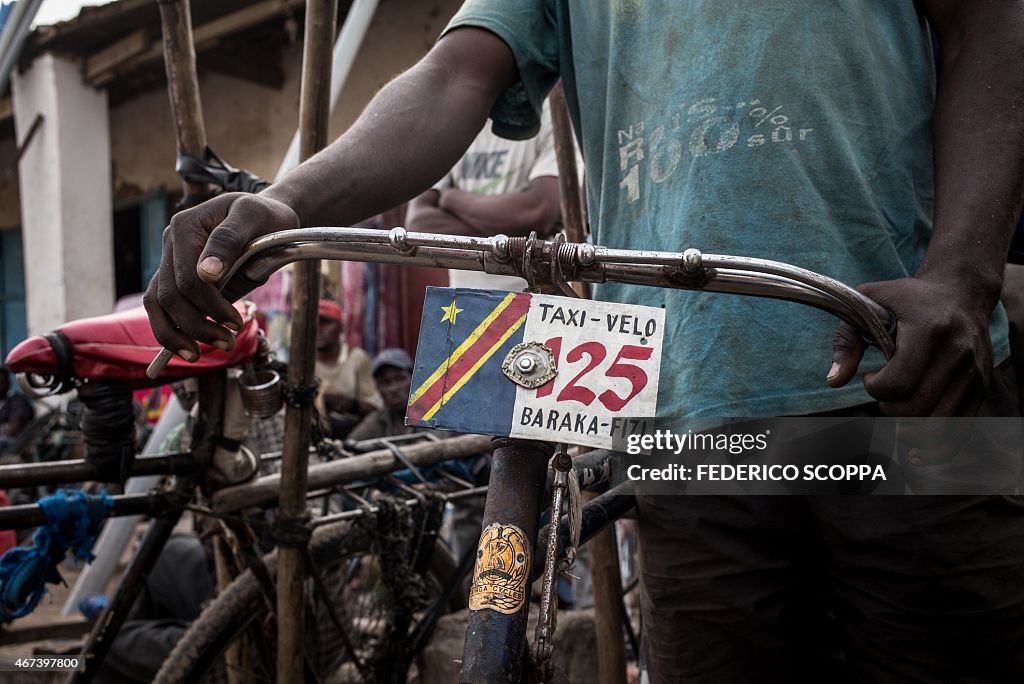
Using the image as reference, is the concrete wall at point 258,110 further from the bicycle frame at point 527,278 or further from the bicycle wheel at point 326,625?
the bicycle frame at point 527,278

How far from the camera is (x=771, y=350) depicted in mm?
1337

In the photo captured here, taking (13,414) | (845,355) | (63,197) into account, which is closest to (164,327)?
(845,355)

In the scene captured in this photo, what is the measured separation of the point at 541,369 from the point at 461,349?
0.32 feet

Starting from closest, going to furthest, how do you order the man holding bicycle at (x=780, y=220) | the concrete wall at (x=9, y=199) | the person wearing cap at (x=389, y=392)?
the man holding bicycle at (x=780, y=220), the person wearing cap at (x=389, y=392), the concrete wall at (x=9, y=199)

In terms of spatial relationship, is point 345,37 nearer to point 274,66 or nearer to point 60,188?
point 274,66

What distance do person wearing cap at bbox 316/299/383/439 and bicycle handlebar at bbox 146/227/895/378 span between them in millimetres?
4971

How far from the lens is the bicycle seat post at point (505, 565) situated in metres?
0.93

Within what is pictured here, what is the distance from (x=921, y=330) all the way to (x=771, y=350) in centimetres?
Result: 34

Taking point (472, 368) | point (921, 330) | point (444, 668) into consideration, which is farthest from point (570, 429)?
Answer: point (444, 668)

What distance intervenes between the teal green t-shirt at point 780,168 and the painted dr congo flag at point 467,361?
48cm

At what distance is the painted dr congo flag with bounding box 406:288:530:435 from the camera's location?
0.98 m

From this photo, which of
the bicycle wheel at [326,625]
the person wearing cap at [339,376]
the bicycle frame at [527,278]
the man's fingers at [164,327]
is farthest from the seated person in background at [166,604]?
the bicycle frame at [527,278]

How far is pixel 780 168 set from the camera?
4.41 feet

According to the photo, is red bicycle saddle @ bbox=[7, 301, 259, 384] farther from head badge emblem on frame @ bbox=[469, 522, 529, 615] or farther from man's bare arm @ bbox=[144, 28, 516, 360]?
head badge emblem on frame @ bbox=[469, 522, 529, 615]
